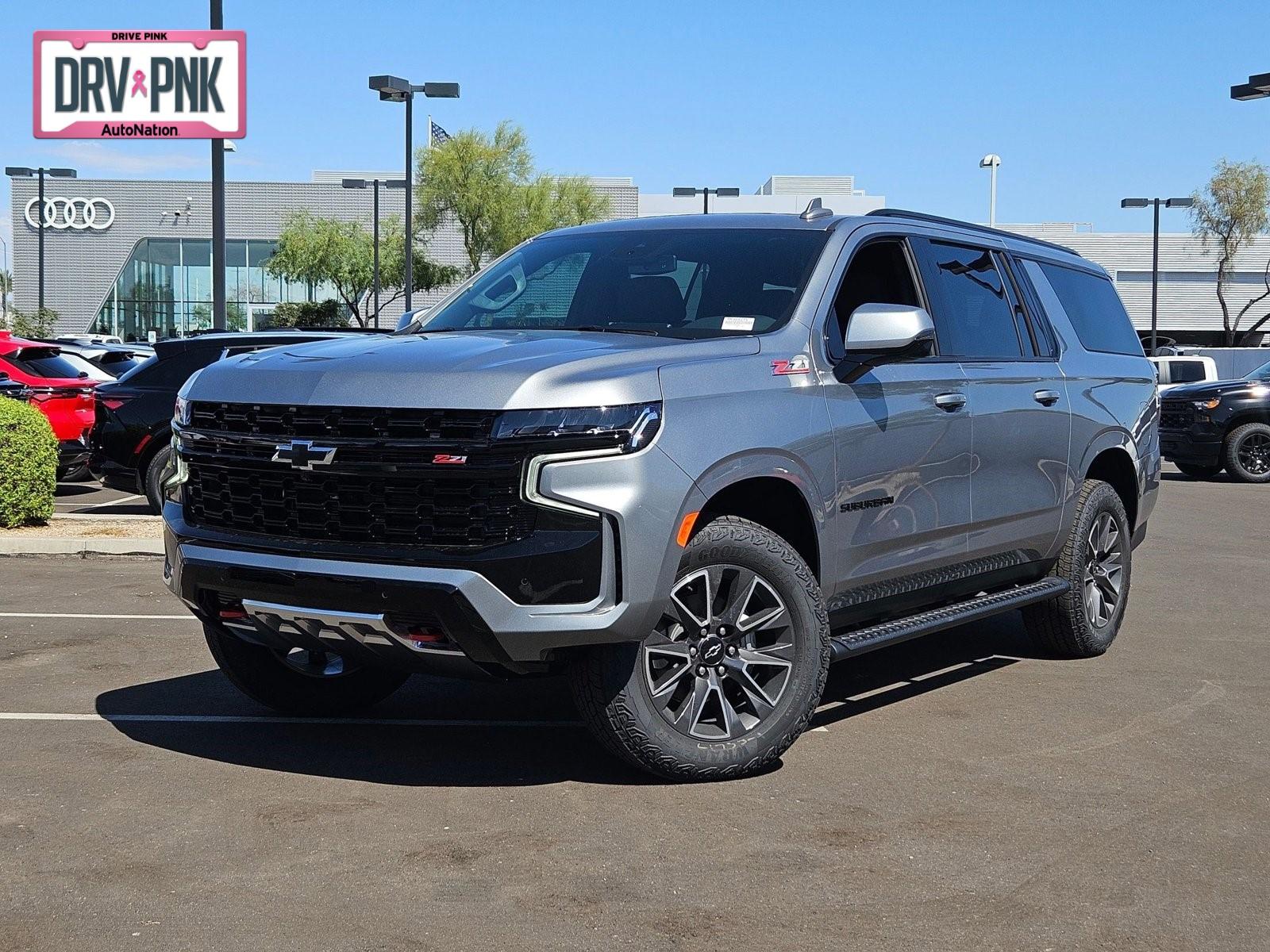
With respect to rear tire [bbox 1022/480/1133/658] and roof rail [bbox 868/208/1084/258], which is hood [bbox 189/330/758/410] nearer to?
roof rail [bbox 868/208/1084/258]

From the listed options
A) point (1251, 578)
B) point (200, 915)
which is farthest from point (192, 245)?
Result: point (200, 915)

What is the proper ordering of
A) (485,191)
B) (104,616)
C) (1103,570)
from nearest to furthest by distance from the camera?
(1103,570), (104,616), (485,191)

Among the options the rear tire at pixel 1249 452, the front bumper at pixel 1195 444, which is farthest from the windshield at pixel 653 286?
the rear tire at pixel 1249 452

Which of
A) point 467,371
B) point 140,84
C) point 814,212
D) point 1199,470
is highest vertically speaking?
point 140,84

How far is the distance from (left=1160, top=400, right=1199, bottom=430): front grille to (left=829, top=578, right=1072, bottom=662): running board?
14506mm

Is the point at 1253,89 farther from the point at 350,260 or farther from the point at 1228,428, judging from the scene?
the point at 350,260

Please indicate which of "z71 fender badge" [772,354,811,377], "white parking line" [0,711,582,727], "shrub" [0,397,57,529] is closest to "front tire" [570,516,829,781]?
"z71 fender badge" [772,354,811,377]

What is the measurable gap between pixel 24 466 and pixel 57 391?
374cm

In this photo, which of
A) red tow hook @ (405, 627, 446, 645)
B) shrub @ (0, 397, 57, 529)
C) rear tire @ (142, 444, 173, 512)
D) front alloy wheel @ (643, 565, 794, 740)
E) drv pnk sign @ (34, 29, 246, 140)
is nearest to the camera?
red tow hook @ (405, 627, 446, 645)

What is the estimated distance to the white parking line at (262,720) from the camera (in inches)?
242

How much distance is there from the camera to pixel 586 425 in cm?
475

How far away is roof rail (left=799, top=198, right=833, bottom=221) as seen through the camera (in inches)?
248

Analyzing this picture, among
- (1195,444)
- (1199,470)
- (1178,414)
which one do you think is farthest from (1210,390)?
(1199,470)

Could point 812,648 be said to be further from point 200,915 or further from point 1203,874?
point 200,915
